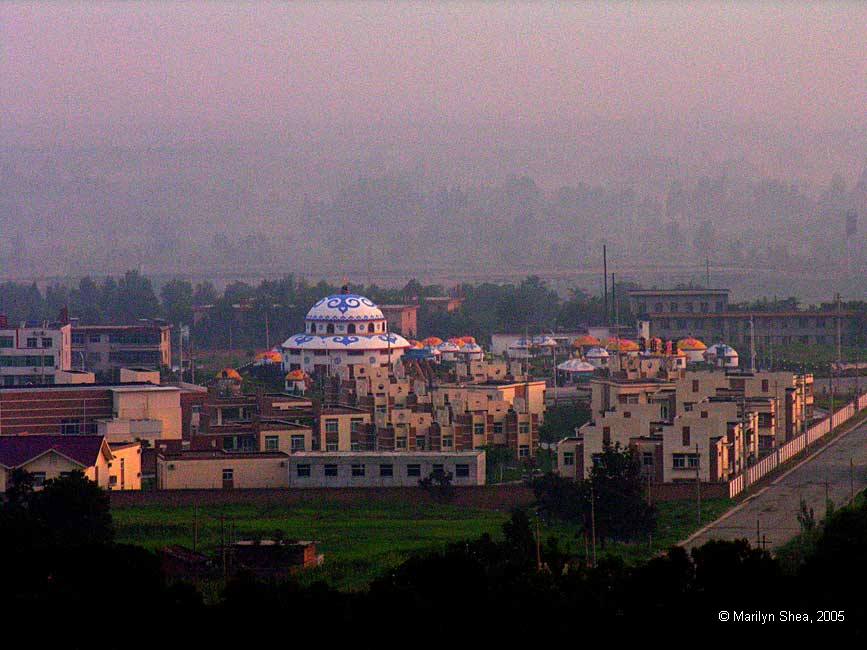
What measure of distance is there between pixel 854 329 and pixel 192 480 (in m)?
20.2

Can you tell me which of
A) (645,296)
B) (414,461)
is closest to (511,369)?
(414,461)

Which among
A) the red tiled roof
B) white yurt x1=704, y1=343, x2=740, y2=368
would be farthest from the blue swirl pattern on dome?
the red tiled roof

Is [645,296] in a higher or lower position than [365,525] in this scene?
higher

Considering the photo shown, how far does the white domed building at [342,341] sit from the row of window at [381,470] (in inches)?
484

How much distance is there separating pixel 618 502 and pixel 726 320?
22474 mm

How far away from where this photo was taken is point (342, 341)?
3008 cm

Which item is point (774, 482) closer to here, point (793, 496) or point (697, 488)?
point (793, 496)

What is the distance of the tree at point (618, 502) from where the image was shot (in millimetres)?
13945

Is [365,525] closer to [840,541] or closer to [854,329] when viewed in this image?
[840,541]

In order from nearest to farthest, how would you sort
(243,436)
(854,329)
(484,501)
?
(484,501)
(243,436)
(854,329)

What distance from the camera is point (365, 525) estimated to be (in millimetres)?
14953

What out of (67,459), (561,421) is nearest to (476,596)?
(67,459)

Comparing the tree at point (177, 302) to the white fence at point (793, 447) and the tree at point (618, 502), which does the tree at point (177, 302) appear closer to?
the white fence at point (793, 447)

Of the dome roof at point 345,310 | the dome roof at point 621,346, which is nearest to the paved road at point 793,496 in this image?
the dome roof at point 621,346
